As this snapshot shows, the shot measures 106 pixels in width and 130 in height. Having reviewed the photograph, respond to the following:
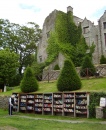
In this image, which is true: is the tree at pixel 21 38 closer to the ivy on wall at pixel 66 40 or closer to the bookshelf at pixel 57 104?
the ivy on wall at pixel 66 40

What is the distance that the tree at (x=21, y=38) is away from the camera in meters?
48.7

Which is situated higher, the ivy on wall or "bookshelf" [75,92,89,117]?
the ivy on wall

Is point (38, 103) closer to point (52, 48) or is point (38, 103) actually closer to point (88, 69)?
point (88, 69)

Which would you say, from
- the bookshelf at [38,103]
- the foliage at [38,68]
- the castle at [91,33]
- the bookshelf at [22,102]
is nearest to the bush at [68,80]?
the bookshelf at [38,103]

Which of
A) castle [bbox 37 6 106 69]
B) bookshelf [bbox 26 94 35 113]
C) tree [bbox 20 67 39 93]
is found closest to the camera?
bookshelf [bbox 26 94 35 113]

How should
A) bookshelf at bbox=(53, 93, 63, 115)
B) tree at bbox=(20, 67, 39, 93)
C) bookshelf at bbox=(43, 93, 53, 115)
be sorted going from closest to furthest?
bookshelf at bbox=(53, 93, 63, 115)
bookshelf at bbox=(43, 93, 53, 115)
tree at bbox=(20, 67, 39, 93)

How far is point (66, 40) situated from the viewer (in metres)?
40.6

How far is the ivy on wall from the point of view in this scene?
38375 millimetres

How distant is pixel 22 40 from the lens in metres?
49.7

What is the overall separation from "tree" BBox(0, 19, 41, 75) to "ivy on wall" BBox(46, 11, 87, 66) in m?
10.8

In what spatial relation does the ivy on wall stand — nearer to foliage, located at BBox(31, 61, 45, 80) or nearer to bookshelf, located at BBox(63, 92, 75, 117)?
foliage, located at BBox(31, 61, 45, 80)

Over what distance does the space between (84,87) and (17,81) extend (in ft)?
79.0

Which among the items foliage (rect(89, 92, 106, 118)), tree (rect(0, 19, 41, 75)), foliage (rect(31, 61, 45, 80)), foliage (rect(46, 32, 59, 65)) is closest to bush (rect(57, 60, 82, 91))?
foliage (rect(89, 92, 106, 118))

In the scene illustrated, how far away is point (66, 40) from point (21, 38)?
13039mm
